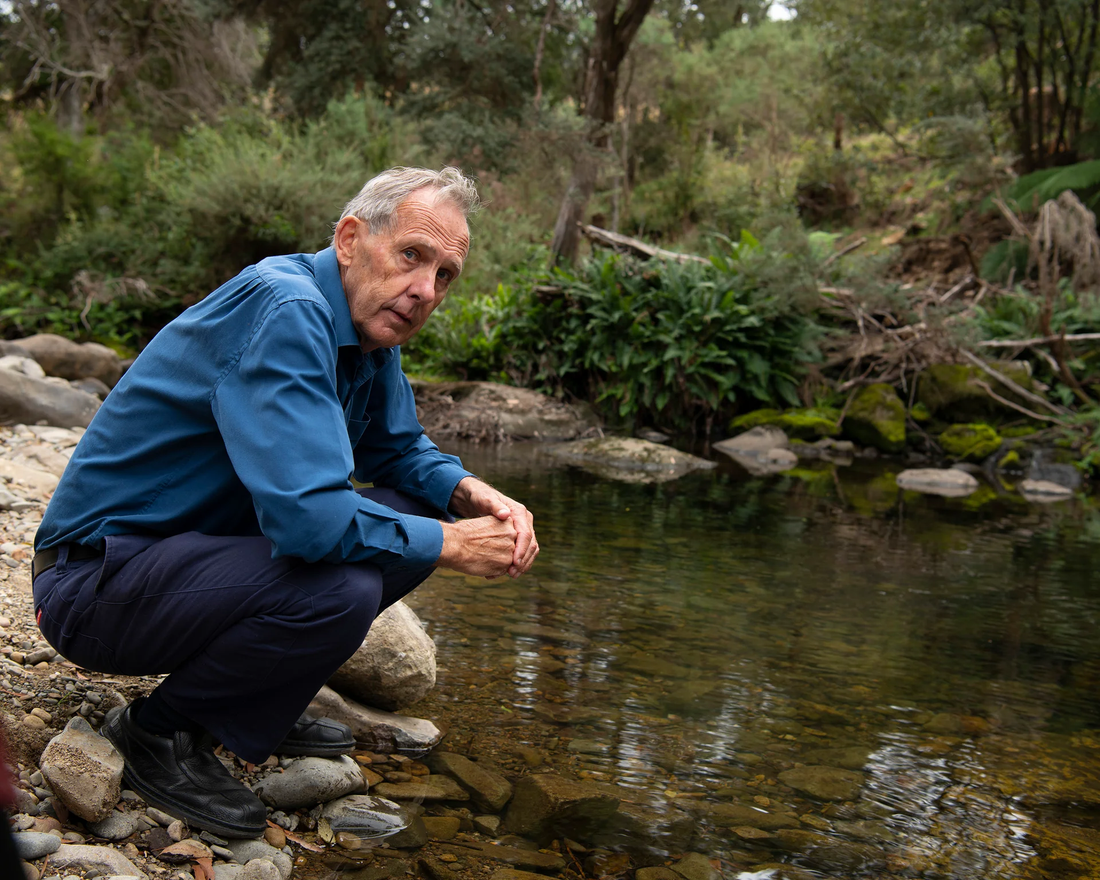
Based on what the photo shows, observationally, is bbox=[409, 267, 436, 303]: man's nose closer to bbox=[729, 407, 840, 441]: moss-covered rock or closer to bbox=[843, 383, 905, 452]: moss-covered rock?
bbox=[729, 407, 840, 441]: moss-covered rock

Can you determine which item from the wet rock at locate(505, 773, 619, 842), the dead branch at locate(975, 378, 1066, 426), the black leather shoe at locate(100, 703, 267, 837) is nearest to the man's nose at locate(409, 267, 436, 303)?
the black leather shoe at locate(100, 703, 267, 837)

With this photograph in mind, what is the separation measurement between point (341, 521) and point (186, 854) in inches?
31.0

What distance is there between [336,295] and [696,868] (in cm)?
160

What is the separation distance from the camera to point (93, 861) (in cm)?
174

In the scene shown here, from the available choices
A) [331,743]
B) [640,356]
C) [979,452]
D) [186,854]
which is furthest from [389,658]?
[979,452]

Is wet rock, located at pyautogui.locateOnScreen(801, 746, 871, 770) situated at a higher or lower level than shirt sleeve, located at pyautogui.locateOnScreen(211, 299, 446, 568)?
lower

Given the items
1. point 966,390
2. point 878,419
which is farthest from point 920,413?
point 878,419

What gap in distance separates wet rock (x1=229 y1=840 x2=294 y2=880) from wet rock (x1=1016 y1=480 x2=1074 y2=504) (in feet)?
27.8

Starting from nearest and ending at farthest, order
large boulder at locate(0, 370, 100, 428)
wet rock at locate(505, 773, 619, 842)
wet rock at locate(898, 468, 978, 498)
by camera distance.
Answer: wet rock at locate(505, 773, 619, 842) → large boulder at locate(0, 370, 100, 428) → wet rock at locate(898, 468, 978, 498)

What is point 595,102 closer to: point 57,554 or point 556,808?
point 556,808

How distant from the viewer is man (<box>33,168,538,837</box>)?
184 cm

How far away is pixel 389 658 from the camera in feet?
9.39

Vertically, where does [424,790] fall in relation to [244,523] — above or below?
below

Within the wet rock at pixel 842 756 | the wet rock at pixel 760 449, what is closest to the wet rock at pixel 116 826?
the wet rock at pixel 842 756
